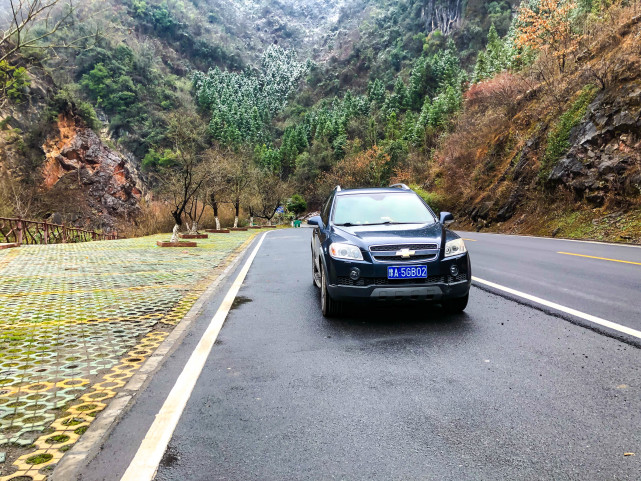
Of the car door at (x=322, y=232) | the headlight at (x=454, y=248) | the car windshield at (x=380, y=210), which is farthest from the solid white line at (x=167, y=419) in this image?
the headlight at (x=454, y=248)

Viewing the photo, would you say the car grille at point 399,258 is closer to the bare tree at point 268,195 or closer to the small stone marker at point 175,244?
the small stone marker at point 175,244

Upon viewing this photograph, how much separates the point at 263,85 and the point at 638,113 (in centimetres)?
16440

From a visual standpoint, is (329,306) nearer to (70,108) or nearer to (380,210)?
(380,210)

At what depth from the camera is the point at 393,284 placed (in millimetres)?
5195

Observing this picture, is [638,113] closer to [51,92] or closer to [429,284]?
[429,284]

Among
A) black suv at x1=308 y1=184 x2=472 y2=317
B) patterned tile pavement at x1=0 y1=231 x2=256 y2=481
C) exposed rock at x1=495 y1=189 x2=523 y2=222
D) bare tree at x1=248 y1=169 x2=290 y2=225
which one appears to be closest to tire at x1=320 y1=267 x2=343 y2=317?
black suv at x1=308 y1=184 x2=472 y2=317

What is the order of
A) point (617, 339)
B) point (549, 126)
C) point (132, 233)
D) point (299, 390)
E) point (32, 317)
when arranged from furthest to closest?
1. point (132, 233)
2. point (549, 126)
3. point (32, 317)
4. point (617, 339)
5. point (299, 390)

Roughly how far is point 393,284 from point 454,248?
927mm

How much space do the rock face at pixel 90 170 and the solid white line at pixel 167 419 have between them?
4403 centimetres

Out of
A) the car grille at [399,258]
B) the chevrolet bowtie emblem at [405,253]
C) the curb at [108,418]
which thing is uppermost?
the chevrolet bowtie emblem at [405,253]

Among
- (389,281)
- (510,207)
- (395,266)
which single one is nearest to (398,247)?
(395,266)

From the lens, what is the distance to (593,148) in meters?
20.6

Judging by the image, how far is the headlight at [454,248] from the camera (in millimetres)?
5422

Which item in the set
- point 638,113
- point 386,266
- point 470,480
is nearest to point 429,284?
point 386,266
